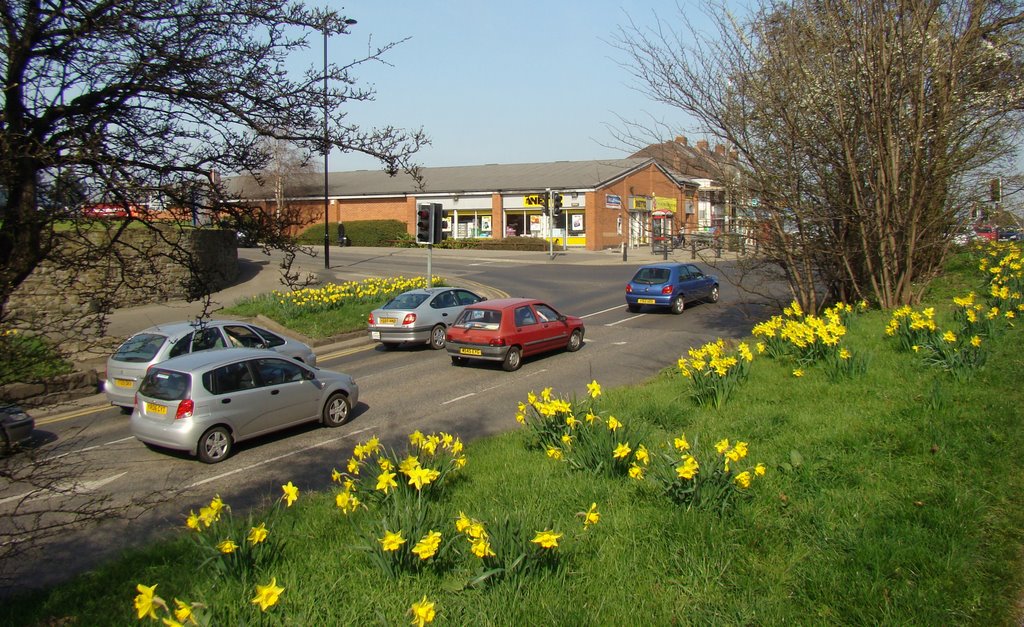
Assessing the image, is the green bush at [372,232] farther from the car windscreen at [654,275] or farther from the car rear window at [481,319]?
the car rear window at [481,319]

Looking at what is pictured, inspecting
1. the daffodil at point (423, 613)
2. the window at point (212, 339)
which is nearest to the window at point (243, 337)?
the window at point (212, 339)

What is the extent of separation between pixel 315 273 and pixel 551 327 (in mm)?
18611

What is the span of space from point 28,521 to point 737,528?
Result: 7152mm

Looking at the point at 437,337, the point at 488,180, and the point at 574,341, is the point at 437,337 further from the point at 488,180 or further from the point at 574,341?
the point at 488,180

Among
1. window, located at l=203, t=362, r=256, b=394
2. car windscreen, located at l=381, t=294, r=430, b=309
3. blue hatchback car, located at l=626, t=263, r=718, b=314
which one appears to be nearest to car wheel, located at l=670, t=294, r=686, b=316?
blue hatchback car, located at l=626, t=263, r=718, b=314

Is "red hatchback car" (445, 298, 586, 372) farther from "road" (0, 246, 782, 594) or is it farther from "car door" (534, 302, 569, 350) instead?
"road" (0, 246, 782, 594)

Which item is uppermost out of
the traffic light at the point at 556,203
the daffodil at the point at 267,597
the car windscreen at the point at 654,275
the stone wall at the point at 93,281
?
the traffic light at the point at 556,203

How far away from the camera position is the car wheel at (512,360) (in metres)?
16.0

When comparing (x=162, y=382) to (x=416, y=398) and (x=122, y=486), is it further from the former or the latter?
(x=416, y=398)

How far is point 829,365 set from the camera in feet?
29.0

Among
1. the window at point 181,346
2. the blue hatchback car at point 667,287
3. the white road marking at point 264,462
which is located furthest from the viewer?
the blue hatchback car at point 667,287

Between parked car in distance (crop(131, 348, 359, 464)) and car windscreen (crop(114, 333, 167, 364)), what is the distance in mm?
2240

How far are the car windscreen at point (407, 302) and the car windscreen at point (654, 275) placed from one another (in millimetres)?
7931

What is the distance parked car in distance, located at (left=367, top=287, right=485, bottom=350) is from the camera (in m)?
18.7
